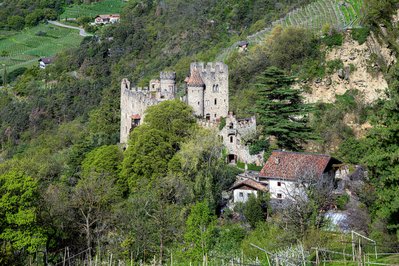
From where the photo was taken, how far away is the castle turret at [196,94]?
46.2m

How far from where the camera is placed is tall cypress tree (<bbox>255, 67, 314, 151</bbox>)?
133ft

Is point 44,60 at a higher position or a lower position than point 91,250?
higher

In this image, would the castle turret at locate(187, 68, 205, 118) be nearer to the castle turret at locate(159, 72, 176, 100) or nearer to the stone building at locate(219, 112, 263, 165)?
the castle turret at locate(159, 72, 176, 100)

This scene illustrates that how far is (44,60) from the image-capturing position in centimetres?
11475

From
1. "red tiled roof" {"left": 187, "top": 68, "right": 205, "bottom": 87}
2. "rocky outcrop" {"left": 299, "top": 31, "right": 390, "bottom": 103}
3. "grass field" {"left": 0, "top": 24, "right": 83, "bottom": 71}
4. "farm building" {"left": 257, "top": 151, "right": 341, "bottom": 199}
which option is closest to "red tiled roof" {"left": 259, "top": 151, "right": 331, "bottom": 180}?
"farm building" {"left": 257, "top": 151, "right": 341, "bottom": 199}

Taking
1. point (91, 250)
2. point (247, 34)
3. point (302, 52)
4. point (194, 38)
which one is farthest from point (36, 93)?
point (91, 250)

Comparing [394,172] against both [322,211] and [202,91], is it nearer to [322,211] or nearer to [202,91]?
[322,211]

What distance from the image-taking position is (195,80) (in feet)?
152

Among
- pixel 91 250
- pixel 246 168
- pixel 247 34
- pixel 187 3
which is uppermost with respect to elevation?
pixel 187 3

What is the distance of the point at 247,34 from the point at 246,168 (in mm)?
41903

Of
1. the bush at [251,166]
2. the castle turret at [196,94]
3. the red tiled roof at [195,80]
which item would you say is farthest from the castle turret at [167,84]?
the bush at [251,166]

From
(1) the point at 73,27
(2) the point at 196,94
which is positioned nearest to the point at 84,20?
(1) the point at 73,27

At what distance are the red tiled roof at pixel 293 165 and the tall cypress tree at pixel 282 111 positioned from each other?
141 inches

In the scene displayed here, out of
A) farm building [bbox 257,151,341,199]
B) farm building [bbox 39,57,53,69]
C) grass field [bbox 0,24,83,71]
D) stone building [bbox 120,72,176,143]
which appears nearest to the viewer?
farm building [bbox 257,151,341,199]
